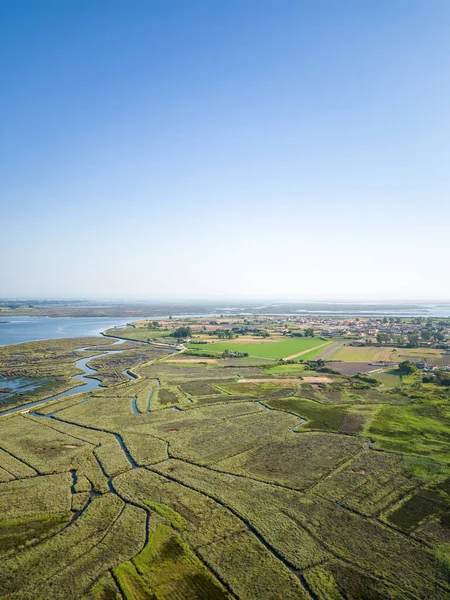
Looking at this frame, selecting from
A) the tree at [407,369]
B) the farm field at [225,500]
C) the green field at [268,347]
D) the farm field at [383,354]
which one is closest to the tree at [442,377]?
the tree at [407,369]

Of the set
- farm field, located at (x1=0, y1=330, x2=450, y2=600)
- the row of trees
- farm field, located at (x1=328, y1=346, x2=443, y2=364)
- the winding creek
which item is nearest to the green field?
farm field, located at (x1=328, y1=346, x2=443, y2=364)

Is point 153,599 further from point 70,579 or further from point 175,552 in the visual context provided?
point 70,579

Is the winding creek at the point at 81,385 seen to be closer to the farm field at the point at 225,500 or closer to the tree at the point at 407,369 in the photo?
the farm field at the point at 225,500

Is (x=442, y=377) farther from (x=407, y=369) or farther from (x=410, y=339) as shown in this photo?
(x=410, y=339)

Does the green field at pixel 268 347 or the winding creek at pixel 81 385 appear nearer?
the winding creek at pixel 81 385

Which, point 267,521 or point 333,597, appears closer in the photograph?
point 333,597

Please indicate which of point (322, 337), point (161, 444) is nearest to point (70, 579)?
point (161, 444)
